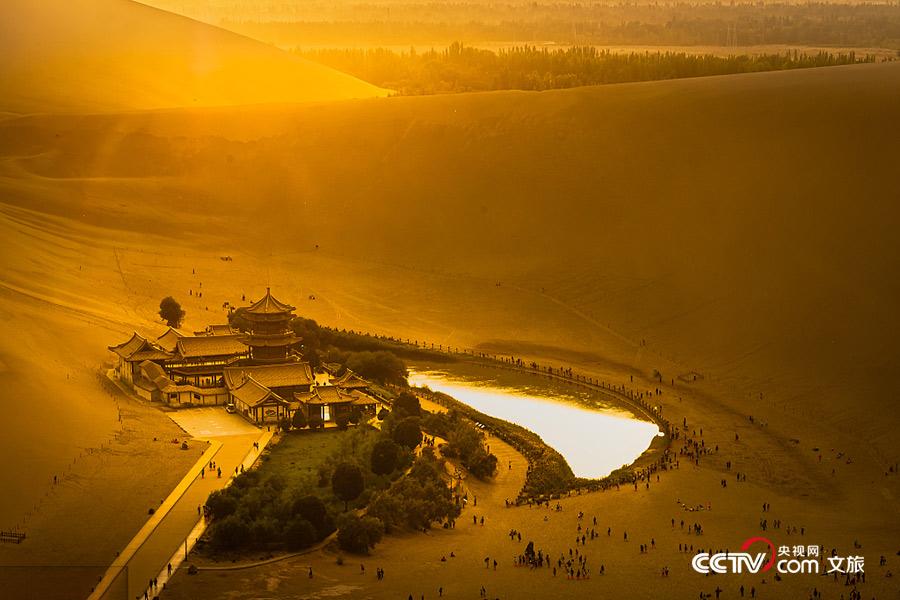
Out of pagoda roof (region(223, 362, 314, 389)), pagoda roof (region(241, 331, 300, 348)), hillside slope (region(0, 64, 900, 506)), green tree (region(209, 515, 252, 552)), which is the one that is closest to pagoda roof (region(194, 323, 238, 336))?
pagoda roof (region(241, 331, 300, 348))

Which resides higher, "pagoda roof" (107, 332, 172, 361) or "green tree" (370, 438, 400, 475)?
"pagoda roof" (107, 332, 172, 361)

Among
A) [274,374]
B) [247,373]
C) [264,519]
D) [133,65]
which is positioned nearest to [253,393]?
[274,374]

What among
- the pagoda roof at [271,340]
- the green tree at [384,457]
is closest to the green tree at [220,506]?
the green tree at [384,457]

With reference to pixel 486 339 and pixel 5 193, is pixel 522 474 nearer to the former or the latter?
pixel 486 339

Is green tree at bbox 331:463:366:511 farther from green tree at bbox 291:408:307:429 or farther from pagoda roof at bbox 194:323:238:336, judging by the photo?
pagoda roof at bbox 194:323:238:336

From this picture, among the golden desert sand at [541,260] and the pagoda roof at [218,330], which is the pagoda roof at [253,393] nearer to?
the golden desert sand at [541,260]

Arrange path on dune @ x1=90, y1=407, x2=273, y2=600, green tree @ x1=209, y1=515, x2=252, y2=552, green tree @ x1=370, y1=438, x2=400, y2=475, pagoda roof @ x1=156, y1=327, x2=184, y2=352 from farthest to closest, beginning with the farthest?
pagoda roof @ x1=156, y1=327, x2=184, y2=352, green tree @ x1=370, y1=438, x2=400, y2=475, green tree @ x1=209, y1=515, x2=252, y2=552, path on dune @ x1=90, y1=407, x2=273, y2=600

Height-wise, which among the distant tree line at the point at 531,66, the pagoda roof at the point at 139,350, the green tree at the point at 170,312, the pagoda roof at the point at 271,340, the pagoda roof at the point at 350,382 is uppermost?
the distant tree line at the point at 531,66

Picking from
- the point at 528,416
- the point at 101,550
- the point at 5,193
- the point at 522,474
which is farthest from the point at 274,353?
the point at 5,193
